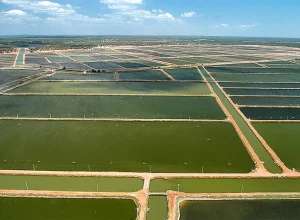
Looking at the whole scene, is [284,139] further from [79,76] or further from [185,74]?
[79,76]

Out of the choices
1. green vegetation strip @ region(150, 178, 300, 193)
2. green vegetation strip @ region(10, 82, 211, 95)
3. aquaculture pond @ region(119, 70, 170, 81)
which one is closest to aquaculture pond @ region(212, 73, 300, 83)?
green vegetation strip @ region(10, 82, 211, 95)

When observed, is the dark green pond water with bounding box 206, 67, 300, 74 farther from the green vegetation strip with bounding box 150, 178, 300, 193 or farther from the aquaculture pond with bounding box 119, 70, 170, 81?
the green vegetation strip with bounding box 150, 178, 300, 193

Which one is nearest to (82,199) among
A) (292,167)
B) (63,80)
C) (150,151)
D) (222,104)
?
(150,151)

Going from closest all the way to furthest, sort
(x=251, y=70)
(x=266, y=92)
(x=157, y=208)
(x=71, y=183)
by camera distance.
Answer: (x=157, y=208)
(x=71, y=183)
(x=266, y=92)
(x=251, y=70)

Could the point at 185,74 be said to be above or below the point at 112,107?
above

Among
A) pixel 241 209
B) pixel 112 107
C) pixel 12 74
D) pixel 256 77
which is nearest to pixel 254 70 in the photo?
pixel 256 77

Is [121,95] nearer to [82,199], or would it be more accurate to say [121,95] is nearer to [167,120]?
[167,120]
